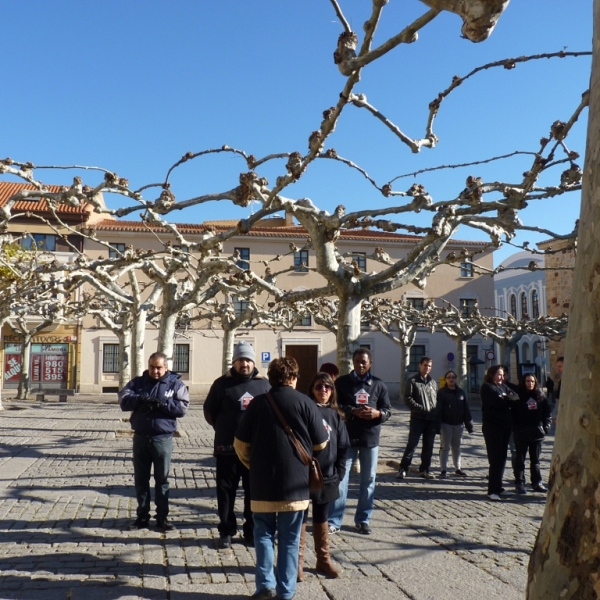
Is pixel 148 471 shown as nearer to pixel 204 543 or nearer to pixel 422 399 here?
pixel 204 543

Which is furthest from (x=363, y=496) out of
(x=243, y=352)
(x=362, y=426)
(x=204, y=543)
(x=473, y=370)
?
(x=473, y=370)

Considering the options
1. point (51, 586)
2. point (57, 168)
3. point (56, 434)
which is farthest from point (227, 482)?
point (56, 434)

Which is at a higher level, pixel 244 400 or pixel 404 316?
pixel 404 316

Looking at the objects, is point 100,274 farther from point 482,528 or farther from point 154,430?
point 482,528

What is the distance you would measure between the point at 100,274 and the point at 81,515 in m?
9.70

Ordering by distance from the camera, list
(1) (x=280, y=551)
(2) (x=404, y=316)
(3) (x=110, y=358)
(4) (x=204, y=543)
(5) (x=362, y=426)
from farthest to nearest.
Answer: (3) (x=110, y=358), (2) (x=404, y=316), (5) (x=362, y=426), (4) (x=204, y=543), (1) (x=280, y=551)

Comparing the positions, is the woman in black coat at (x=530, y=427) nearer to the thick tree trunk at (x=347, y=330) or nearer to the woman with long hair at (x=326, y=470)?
the thick tree trunk at (x=347, y=330)

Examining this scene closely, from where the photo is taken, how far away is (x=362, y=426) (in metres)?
6.86

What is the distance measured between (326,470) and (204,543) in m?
1.51

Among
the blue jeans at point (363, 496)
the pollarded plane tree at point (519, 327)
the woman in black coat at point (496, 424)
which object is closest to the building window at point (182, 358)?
the pollarded plane tree at point (519, 327)

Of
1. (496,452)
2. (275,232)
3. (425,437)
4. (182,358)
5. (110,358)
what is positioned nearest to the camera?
(496,452)

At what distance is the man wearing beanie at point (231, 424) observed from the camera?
5.99 metres

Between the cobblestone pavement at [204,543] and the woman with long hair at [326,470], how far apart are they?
16 cm

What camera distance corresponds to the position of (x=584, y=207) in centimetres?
229
